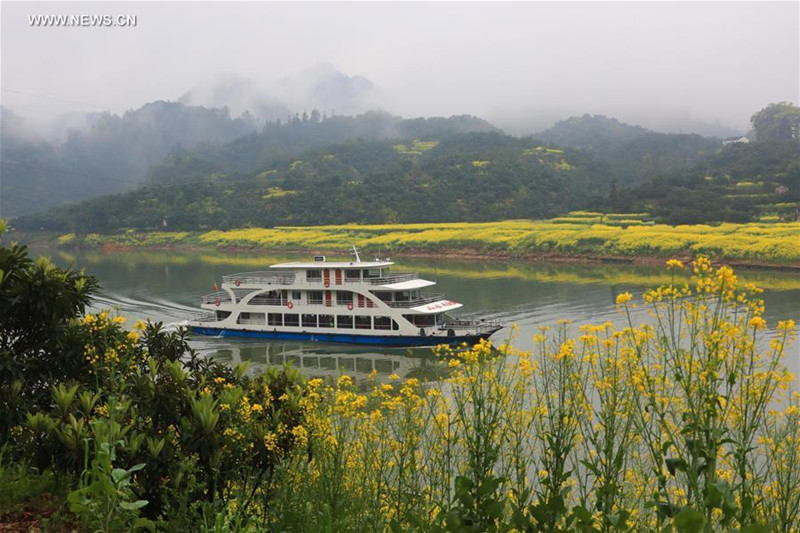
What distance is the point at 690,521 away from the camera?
293 cm

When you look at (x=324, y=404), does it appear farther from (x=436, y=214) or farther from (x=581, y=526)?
(x=436, y=214)

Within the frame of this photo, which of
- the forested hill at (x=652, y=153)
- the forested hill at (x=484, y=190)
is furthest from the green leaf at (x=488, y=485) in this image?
the forested hill at (x=652, y=153)

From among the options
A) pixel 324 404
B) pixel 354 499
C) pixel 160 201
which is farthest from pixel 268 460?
pixel 160 201

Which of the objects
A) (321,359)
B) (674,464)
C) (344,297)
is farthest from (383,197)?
(674,464)

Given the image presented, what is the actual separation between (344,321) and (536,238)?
31.1 meters

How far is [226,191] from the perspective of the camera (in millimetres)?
88438

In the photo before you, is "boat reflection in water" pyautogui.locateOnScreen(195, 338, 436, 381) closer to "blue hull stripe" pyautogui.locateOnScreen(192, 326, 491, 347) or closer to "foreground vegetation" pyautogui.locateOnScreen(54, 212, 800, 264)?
"blue hull stripe" pyautogui.locateOnScreen(192, 326, 491, 347)

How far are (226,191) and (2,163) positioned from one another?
76907 mm

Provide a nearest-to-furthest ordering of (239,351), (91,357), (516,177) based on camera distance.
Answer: (91,357), (239,351), (516,177)

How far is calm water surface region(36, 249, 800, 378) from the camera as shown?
71.6 ft

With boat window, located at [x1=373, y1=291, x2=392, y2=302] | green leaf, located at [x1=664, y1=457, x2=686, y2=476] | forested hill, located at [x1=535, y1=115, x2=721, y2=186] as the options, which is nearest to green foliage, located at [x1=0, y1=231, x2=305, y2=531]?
green leaf, located at [x1=664, y1=457, x2=686, y2=476]

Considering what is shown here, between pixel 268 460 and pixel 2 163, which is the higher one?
pixel 2 163

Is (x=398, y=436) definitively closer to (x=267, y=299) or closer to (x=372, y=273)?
(x=372, y=273)

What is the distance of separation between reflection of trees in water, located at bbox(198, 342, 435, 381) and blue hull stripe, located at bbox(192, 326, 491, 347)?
52 centimetres
